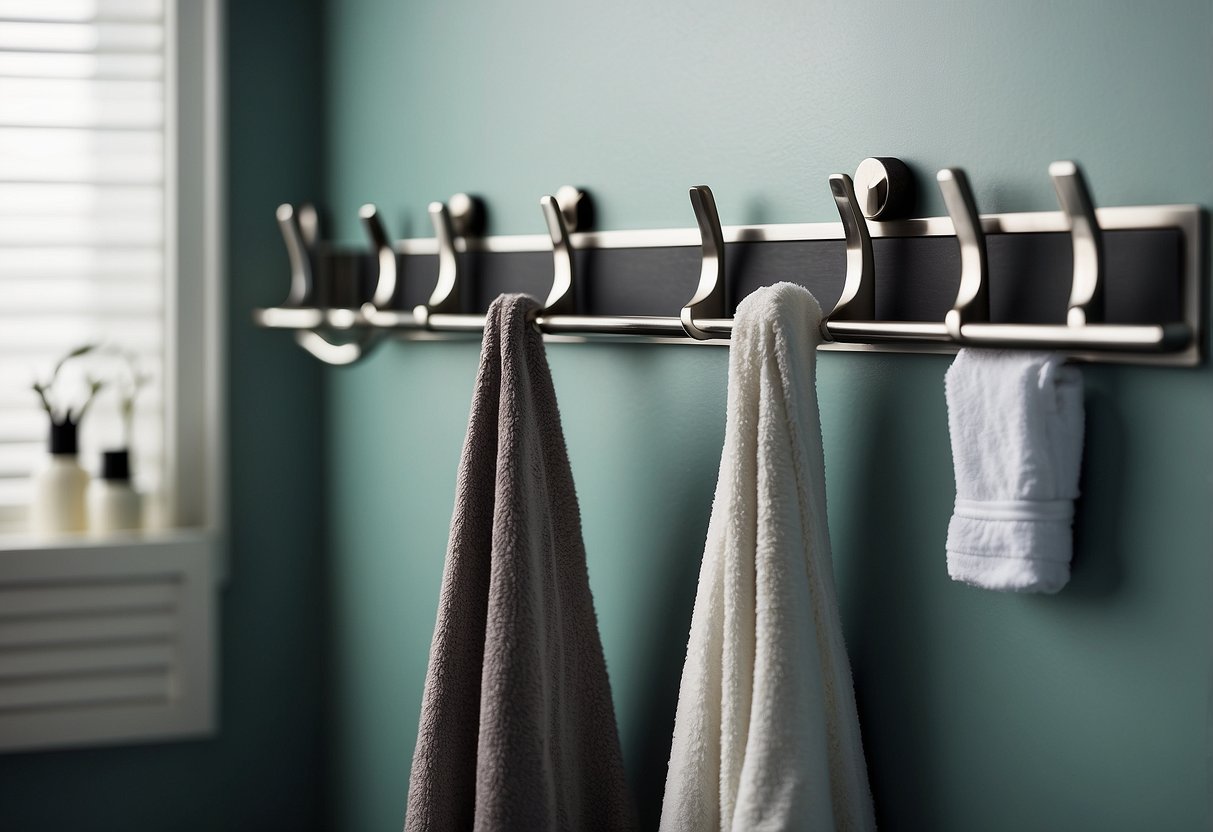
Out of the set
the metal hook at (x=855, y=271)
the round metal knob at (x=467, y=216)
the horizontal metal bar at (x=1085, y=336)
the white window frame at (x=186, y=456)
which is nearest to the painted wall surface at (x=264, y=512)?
the white window frame at (x=186, y=456)

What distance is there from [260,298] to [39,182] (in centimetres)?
28

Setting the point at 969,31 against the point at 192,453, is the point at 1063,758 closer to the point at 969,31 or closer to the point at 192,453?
the point at 969,31

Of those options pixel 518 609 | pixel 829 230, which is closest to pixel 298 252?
pixel 518 609

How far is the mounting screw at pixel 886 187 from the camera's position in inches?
31.4

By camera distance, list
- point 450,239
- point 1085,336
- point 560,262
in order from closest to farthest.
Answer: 1. point 1085,336
2. point 560,262
3. point 450,239

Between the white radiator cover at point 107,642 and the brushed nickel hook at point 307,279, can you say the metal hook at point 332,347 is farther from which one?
the white radiator cover at point 107,642

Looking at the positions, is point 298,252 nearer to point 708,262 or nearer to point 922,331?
point 708,262

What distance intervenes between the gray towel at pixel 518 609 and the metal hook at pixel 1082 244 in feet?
1.43

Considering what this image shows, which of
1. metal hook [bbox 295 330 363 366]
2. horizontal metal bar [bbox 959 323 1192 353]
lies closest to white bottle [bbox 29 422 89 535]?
metal hook [bbox 295 330 363 366]

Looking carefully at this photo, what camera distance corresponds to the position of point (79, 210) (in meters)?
1.47

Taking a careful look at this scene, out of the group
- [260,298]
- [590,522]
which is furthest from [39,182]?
[590,522]

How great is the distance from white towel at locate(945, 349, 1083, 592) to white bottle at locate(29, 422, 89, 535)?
1.10 metres

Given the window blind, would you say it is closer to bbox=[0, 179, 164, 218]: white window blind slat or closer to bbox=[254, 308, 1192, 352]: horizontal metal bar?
bbox=[0, 179, 164, 218]: white window blind slat

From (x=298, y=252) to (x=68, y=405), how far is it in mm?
346
